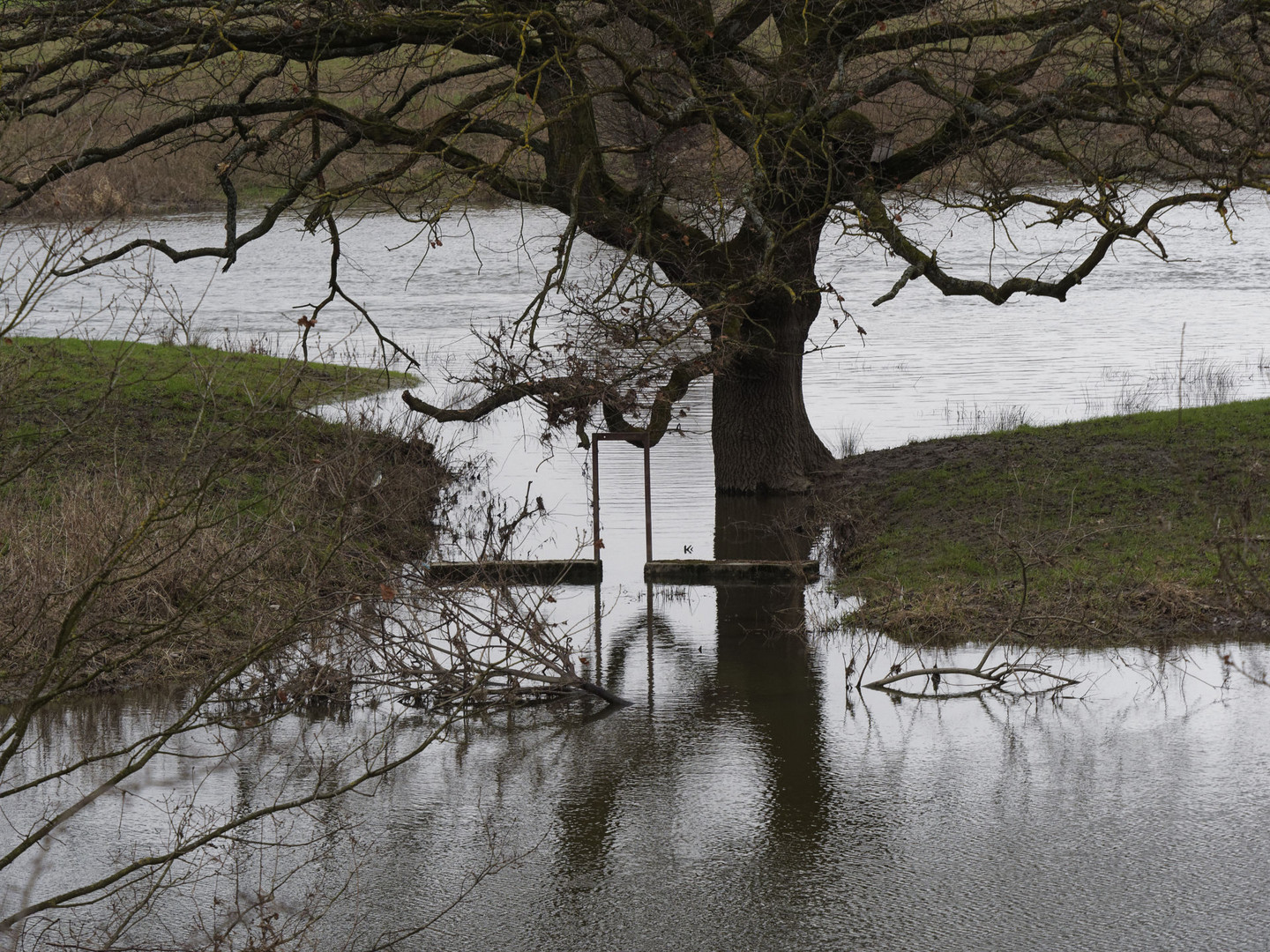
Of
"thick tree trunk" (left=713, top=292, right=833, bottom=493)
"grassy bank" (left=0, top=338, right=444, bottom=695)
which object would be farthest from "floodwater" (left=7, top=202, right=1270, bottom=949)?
"thick tree trunk" (left=713, top=292, right=833, bottom=493)

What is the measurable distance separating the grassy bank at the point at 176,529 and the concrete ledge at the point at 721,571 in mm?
2718

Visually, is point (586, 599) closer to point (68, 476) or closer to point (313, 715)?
point (313, 715)

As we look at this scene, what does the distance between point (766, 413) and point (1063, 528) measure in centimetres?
488

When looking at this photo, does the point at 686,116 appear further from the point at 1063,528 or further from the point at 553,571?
the point at 1063,528

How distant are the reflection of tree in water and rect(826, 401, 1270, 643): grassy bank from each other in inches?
40.9

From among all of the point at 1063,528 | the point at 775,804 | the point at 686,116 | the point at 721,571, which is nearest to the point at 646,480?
the point at 721,571

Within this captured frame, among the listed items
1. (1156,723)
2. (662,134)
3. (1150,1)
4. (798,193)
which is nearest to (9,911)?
(1156,723)

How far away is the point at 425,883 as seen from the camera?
713 centimetres

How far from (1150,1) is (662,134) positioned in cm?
502

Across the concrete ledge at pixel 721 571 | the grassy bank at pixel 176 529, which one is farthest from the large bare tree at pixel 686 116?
the grassy bank at pixel 176 529

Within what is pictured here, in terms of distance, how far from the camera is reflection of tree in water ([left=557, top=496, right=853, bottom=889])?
765 cm

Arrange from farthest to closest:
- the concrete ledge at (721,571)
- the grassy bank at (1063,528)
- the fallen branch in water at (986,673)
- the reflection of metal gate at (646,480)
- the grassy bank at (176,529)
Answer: the reflection of metal gate at (646,480)
the concrete ledge at (721,571)
the grassy bank at (1063,528)
the fallen branch in water at (986,673)
the grassy bank at (176,529)

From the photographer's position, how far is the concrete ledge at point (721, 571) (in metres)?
13.6

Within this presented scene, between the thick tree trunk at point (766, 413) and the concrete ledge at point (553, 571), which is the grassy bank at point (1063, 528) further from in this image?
the concrete ledge at point (553, 571)
